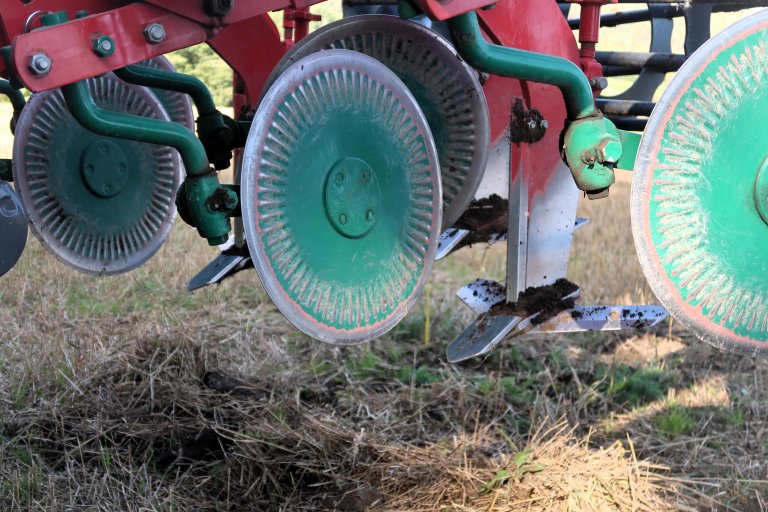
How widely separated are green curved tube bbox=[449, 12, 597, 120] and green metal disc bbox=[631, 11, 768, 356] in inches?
8.6

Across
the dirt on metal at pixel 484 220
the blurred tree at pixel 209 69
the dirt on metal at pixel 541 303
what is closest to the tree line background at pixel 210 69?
the blurred tree at pixel 209 69

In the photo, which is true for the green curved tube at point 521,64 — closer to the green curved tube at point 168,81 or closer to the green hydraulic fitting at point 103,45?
the green hydraulic fitting at point 103,45

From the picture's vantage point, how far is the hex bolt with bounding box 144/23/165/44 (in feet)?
6.16

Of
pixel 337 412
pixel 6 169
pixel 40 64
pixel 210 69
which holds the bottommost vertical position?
pixel 337 412

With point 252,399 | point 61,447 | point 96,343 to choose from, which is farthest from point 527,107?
point 96,343

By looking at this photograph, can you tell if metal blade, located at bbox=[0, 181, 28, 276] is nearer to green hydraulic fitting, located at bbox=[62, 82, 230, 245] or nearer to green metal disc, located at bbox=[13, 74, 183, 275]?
green hydraulic fitting, located at bbox=[62, 82, 230, 245]

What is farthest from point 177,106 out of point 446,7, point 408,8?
point 446,7

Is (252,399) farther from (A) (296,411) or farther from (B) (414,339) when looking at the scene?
(B) (414,339)

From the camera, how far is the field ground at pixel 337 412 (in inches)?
98.8

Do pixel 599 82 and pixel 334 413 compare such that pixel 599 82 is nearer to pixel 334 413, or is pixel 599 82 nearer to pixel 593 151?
pixel 593 151

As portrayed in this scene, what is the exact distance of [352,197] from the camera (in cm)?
204

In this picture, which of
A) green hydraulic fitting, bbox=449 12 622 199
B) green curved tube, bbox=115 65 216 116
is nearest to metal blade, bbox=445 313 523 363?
green hydraulic fitting, bbox=449 12 622 199

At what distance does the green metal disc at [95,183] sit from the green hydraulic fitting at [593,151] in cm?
151

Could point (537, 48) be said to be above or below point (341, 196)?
above
